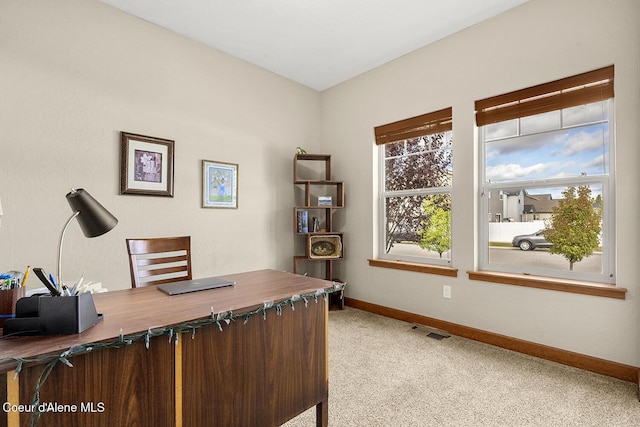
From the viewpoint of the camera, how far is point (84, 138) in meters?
2.44

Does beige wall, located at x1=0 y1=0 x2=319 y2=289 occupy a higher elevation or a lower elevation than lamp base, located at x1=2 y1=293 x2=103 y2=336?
higher

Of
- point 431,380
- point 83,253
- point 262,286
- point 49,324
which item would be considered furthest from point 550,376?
point 83,253

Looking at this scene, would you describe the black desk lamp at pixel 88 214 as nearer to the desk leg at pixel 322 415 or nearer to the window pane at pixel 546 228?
the desk leg at pixel 322 415

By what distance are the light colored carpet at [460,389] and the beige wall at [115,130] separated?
1800 millimetres

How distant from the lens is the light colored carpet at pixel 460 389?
1.73m

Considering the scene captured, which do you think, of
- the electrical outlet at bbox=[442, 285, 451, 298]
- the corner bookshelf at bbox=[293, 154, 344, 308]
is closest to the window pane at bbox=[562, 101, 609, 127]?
the electrical outlet at bbox=[442, 285, 451, 298]

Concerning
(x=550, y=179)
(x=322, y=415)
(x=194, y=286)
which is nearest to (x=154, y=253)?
(x=194, y=286)

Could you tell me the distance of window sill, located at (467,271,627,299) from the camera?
7.04 ft

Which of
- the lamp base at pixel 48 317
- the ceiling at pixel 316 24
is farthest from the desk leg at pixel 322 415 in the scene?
the ceiling at pixel 316 24

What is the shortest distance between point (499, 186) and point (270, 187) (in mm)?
2396

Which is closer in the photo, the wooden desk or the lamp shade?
the wooden desk

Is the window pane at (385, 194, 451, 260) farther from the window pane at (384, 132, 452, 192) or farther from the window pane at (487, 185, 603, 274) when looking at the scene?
the window pane at (487, 185, 603, 274)

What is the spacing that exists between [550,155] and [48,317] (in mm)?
3233

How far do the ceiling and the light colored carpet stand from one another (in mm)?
2875
